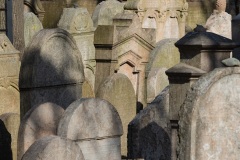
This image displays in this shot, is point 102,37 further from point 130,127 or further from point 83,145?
point 83,145

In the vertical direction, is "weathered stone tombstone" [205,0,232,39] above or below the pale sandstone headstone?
above

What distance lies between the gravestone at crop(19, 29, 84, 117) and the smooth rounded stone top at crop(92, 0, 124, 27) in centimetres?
863

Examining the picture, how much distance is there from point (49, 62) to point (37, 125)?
5.82 feet

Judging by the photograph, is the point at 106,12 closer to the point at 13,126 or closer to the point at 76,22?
the point at 76,22

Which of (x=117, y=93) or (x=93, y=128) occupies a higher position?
(x=93, y=128)

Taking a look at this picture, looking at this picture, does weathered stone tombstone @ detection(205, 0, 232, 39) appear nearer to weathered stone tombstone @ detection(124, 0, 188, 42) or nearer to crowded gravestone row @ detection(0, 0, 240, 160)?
crowded gravestone row @ detection(0, 0, 240, 160)

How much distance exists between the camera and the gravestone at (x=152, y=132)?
12.7m

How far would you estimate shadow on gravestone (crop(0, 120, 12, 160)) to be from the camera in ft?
45.8

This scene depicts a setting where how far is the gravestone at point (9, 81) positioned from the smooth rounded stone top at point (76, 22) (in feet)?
12.6

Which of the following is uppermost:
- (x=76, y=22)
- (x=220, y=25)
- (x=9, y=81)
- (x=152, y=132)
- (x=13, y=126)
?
(x=220, y=25)

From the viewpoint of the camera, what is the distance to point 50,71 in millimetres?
13656

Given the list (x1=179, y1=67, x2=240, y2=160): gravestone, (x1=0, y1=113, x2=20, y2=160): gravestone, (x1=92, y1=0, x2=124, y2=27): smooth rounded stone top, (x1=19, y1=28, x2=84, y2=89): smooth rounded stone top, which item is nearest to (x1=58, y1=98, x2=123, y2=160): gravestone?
(x1=179, y1=67, x2=240, y2=160): gravestone

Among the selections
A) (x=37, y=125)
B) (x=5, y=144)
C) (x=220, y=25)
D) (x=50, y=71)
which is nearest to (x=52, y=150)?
(x=37, y=125)

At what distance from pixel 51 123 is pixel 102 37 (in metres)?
4.50
